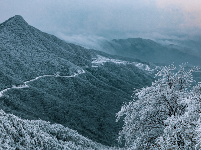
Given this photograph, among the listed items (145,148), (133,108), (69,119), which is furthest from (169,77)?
(69,119)

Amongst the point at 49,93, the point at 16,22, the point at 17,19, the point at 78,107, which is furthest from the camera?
the point at 17,19


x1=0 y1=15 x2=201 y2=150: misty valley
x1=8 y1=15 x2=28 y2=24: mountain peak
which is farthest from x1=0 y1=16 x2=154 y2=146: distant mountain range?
x1=8 y1=15 x2=28 y2=24: mountain peak

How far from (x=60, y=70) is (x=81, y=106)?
73.4 ft

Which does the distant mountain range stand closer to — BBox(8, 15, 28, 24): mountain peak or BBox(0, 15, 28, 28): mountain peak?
BBox(0, 15, 28, 28): mountain peak

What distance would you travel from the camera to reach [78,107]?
44.4 meters

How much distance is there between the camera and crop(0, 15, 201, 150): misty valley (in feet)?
26.9

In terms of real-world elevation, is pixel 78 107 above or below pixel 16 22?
below

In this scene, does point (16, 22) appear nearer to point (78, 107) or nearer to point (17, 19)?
point (17, 19)

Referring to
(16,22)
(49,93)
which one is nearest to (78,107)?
(49,93)

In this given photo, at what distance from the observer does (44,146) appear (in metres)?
10.7

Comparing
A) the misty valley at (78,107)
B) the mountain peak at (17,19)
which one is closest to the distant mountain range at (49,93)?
the misty valley at (78,107)

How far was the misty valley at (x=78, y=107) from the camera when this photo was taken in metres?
8.20

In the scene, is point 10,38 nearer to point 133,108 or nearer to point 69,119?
point 69,119

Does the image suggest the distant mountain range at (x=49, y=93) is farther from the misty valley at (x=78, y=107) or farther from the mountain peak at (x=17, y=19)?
the mountain peak at (x=17, y=19)
